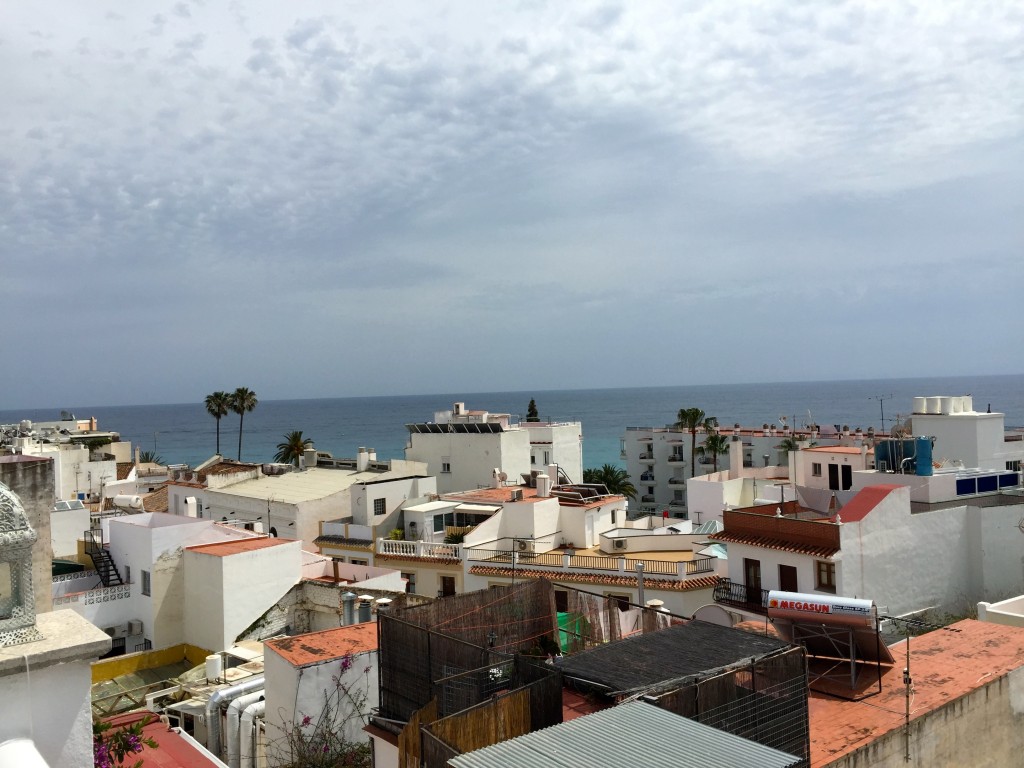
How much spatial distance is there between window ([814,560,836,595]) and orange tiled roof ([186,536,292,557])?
761 inches

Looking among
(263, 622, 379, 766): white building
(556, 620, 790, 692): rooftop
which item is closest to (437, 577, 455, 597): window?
(263, 622, 379, 766): white building

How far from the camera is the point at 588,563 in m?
34.4

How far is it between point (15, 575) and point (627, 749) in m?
5.30

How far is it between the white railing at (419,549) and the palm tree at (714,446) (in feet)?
182

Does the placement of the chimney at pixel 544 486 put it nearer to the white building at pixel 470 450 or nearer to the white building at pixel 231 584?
the white building at pixel 470 450

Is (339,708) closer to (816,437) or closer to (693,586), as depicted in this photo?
(693,586)

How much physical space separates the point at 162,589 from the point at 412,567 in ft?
39.0

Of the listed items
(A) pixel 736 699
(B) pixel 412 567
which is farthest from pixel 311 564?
(A) pixel 736 699

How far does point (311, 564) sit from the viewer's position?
117 feet

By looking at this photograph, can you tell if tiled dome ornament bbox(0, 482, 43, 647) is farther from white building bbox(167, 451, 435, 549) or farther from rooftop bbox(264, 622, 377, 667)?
white building bbox(167, 451, 435, 549)

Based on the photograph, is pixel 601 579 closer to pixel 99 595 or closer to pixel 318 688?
pixel 318 688

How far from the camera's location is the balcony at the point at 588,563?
Result: 3189 centimetres

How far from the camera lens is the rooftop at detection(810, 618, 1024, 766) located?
1236cm

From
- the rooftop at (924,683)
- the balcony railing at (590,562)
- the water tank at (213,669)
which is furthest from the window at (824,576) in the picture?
the water tank at (213,669)
